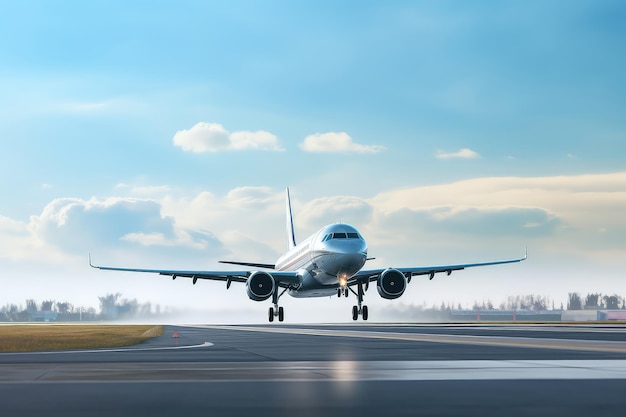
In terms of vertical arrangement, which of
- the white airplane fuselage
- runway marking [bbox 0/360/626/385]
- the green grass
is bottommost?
the green grass

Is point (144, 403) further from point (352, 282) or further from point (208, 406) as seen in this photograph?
point (352, 282)

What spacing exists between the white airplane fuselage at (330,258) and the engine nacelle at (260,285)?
99.1 inches

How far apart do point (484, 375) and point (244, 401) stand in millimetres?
5969

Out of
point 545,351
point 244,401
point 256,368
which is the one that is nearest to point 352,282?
point 545,351

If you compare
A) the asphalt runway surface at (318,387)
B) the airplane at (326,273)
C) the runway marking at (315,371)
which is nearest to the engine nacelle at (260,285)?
the airplane at (326,273)

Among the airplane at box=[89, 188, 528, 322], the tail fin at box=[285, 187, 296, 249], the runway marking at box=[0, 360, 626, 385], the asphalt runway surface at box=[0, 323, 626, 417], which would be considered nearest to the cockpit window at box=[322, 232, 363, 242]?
the airplane at box=[89, 188, 528, 322]

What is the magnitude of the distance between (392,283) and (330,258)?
26.5ft

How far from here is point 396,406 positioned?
11289 mm

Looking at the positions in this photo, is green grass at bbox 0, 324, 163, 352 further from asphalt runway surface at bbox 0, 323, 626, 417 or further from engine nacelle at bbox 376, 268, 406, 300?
engine nacelle at bbox 376, 268, 406, 300

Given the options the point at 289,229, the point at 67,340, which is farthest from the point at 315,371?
the point at 289,229

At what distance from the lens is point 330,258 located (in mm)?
61281

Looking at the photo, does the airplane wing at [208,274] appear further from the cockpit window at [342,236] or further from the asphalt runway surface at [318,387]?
the asphalt runway surface at [318,387]

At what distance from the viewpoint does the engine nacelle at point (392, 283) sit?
2635 inches

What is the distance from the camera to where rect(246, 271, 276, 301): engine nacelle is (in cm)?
6800
